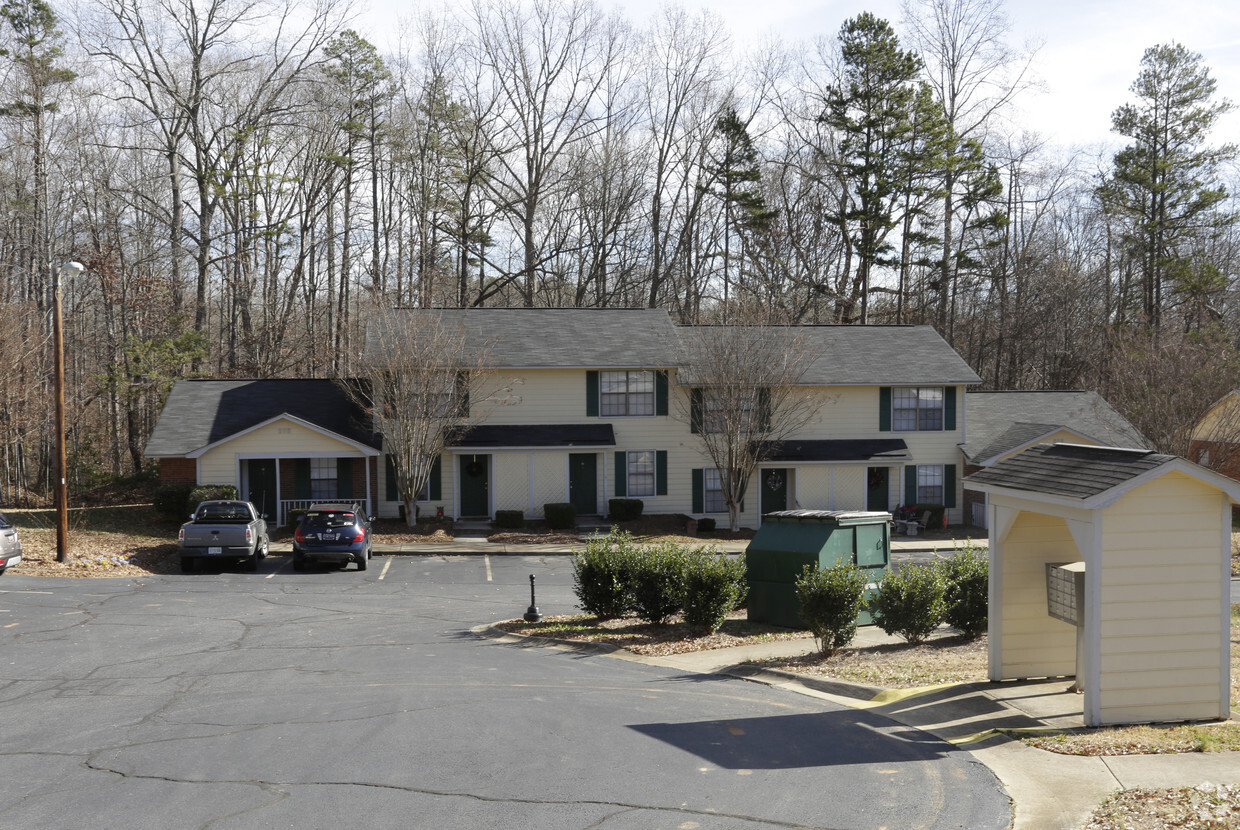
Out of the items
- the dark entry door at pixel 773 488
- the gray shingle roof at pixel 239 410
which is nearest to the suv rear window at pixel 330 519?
the gray shingle roof at pixel 239 410

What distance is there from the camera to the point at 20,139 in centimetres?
3809

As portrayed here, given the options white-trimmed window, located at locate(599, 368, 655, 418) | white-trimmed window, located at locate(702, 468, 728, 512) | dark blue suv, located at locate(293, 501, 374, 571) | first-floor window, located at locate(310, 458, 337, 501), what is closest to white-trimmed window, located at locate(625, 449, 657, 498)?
white-trimmed window, located at locate(599, 368, 655, 418)

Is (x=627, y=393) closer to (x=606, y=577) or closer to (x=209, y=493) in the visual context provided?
(x=209, y=493)

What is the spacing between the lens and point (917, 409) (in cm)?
3375

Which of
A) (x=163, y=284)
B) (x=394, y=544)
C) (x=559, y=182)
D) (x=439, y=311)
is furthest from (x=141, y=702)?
(x=559, y=182)

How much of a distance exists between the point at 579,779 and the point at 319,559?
16.8 m

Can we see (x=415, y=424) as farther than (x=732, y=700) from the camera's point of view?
Yes

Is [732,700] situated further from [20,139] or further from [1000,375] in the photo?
[1000,375]

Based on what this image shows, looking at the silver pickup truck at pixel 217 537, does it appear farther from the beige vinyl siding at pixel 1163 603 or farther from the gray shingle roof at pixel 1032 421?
the gray shingle roof at pixel 1032 421

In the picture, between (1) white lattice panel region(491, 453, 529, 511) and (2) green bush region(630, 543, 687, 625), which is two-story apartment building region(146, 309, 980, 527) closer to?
(1) white lattice panel region(491, 453, 529, 511)

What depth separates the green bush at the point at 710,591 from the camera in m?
15.0

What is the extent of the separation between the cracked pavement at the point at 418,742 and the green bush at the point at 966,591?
12.6 feet

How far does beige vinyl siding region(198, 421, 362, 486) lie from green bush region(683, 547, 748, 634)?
58.5 feet

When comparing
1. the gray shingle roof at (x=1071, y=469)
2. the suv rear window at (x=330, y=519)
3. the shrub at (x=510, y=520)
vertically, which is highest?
the gray shingle roof at (x=1071, y=469)
